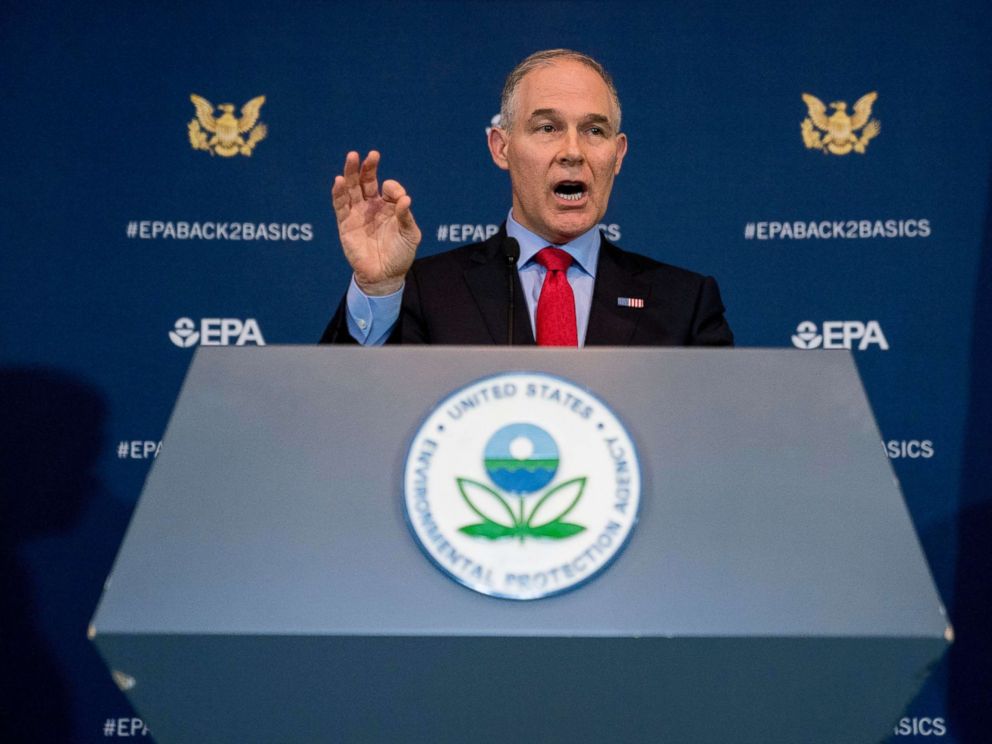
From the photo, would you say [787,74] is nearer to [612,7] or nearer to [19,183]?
[612,7]

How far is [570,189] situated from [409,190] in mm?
1145

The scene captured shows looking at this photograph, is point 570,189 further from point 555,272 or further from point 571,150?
point 555,272

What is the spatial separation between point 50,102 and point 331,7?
82 centimetres

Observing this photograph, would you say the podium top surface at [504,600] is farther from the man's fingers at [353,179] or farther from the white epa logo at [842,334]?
the white epa logo at [842,334]

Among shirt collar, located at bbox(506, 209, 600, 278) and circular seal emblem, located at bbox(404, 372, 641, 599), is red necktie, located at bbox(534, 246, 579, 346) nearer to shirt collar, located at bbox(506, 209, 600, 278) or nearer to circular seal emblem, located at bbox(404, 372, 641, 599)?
shirt collar, located at bbox(506, 209, 600, 278)

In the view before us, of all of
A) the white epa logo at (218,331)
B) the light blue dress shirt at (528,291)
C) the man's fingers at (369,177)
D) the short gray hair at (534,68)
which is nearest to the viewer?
the man's fingers at (369,177)

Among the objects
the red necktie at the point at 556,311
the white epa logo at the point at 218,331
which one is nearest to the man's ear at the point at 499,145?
the red necktie at the point at 556,311

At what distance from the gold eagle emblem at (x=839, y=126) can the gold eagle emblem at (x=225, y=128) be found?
1.50m

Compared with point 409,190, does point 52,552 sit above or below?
below

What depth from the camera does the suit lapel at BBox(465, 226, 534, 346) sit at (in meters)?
1.79

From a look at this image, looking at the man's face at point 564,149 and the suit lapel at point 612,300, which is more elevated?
the man's face at point 564,149

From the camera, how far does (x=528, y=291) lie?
1.88 m

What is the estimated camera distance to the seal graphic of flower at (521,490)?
95cm

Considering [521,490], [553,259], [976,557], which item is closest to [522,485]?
[521,490]
